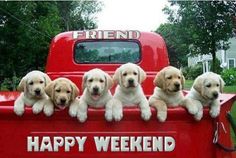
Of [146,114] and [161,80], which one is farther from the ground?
[161,80]

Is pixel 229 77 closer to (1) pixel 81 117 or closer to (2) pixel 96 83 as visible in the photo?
(2) pixel 96 83

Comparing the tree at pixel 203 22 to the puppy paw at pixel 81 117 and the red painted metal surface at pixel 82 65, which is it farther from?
the puppy paw at pixel 81 117

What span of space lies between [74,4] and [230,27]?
2553cm

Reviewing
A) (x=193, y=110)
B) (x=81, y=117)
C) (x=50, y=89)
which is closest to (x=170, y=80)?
(x=193, y=110)

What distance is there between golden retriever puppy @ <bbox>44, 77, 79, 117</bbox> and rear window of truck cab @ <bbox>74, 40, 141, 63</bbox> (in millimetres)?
3040

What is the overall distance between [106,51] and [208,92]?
3.25m

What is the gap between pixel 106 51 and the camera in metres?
6.91

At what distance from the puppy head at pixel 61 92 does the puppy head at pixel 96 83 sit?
122 millimetres

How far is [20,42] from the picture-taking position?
20.7m

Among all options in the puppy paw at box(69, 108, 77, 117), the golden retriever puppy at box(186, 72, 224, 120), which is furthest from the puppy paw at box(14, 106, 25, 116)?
the golden retriever puppy at box(186, 72, 224, 120)

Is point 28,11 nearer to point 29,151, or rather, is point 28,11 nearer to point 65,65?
point 65,65

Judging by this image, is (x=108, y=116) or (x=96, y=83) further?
(x=96, y=83)

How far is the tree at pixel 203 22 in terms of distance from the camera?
1805cm

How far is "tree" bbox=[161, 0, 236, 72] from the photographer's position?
18047 mm
